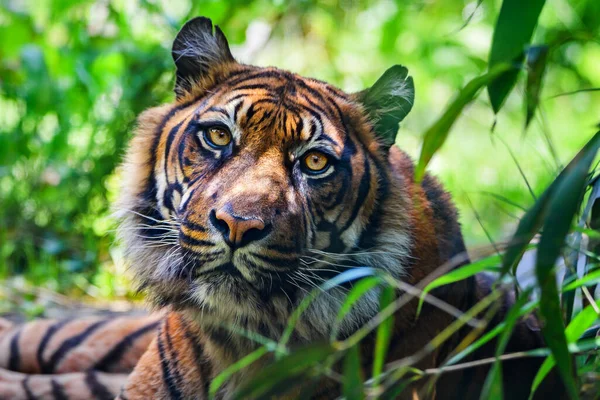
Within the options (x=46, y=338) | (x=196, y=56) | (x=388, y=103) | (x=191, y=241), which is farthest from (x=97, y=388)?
(x=388, y=103)

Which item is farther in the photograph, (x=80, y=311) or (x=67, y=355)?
(x=80, y=311)

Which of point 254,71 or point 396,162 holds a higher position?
point 254,71

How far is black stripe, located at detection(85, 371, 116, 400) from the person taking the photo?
9.36ft

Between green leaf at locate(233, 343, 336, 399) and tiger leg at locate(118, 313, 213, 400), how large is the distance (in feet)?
3.16

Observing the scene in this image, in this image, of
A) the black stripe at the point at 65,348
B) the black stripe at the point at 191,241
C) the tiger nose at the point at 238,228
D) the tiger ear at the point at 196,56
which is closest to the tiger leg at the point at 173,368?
the black stripe at the point at 191,241

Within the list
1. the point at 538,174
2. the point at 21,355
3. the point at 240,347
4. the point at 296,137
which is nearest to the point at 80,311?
the point at 21,355

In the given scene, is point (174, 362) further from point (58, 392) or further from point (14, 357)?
point (14, 357)

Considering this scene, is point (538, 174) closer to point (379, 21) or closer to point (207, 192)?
point (379, 21)

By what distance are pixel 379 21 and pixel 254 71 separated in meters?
4.29

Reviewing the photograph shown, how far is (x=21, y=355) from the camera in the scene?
3.18 m

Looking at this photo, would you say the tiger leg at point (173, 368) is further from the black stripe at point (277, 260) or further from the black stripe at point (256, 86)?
the black stripe at point (256, 86)

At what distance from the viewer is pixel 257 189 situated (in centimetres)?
184

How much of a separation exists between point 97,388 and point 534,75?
2.23m

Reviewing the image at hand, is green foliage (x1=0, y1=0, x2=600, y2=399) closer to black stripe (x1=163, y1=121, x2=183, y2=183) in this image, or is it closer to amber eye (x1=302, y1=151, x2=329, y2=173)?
amber eye (x1=302, y1=151, x2=329, y2=173)
